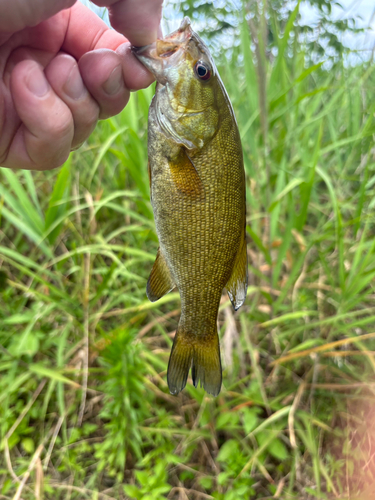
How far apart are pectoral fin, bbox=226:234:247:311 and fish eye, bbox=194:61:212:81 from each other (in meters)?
0.41

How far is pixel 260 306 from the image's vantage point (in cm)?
171

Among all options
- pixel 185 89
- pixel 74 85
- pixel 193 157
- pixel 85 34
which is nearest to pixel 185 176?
pixel 193 157

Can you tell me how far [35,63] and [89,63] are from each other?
0.14 m

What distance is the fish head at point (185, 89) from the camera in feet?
2.67

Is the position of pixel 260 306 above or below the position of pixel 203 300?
below

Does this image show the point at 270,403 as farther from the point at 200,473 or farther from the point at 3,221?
the point at 3,221

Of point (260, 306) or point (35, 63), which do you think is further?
point (260, 306)

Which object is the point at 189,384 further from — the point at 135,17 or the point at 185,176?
the point at 135,17

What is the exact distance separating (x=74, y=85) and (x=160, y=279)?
0.60 metres

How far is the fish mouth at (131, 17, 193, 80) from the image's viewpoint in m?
0.81

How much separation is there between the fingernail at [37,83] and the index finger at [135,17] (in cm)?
24

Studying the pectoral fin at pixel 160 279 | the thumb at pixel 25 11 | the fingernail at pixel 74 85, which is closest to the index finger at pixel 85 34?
the fingernail at pixel 74 85

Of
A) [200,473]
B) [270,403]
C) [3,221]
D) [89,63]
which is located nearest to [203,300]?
[89,63]

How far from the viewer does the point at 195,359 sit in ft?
3.02
